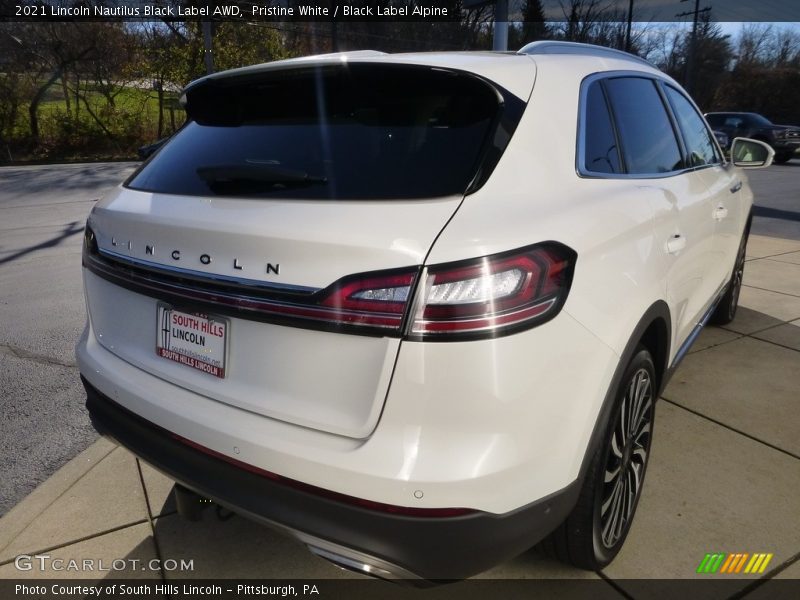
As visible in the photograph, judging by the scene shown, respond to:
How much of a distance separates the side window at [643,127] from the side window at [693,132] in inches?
8.3

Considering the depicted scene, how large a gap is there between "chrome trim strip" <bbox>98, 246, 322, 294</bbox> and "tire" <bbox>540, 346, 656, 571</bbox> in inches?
40.1

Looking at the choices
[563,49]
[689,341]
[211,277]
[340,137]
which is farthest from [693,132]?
[211,277]

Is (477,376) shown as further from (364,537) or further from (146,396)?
(146,396)

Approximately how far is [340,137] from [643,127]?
1.46m

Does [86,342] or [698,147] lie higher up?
[698,147]

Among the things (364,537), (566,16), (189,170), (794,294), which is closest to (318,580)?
(364,537)

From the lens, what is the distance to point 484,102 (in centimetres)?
181

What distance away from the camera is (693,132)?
3.48 meters

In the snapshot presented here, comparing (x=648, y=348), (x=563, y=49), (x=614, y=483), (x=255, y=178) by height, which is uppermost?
(x=563, y=49)

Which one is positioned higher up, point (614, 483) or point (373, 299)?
point (373, 299)

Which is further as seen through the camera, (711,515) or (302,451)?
(711,515)

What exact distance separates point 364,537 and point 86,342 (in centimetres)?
136

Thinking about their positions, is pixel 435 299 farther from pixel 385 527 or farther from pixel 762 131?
pixel 762 131

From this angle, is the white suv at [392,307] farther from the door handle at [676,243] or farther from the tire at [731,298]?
the tire at [731,298]
